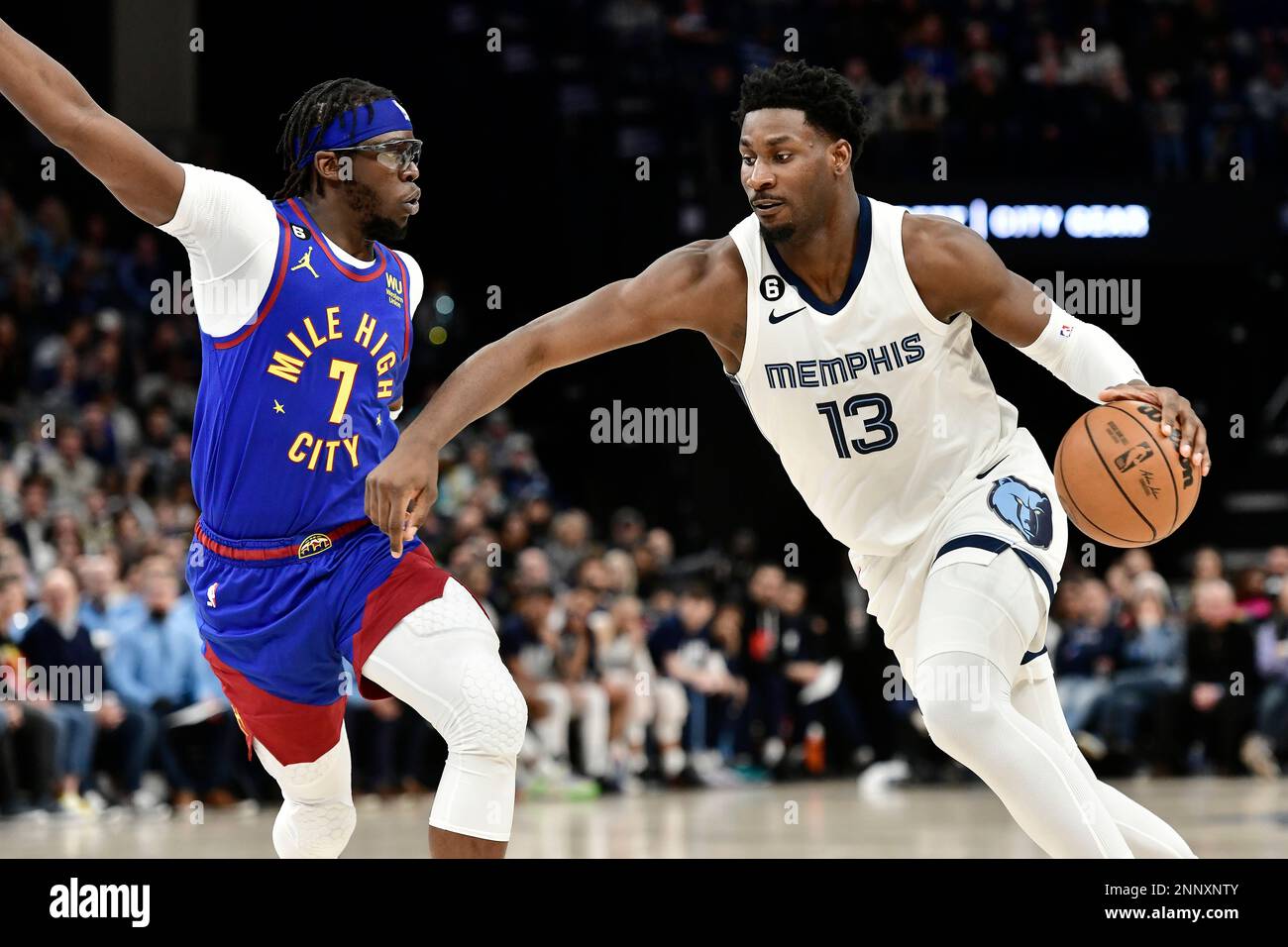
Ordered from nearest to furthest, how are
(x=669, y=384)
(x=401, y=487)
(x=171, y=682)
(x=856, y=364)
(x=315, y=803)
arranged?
(x=401, y=487), (x=856, y=364), (x=315, y=803), (x=171, y=682), (x=669, y=384)

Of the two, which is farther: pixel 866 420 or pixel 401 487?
pixel 866 420

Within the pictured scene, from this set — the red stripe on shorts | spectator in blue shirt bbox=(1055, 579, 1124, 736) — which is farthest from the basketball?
spectator in blue shirt bbox=(1055, 579, 1124, 736)

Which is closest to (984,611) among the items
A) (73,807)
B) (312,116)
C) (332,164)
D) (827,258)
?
(827,258)

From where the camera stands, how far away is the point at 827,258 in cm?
450

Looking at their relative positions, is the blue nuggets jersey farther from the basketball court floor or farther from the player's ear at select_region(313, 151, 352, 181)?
the basketball court floor

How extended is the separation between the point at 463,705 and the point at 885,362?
1459mm

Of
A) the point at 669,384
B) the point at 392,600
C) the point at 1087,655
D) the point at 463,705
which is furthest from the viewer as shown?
the point at 669,384

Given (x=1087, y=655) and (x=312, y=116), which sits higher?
(x=312, y=116)

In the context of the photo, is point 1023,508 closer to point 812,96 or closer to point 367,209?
point 812,96

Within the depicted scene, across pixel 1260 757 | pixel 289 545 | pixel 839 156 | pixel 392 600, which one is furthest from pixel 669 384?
pixel 392 600

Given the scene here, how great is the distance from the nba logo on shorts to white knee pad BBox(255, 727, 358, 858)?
195cm

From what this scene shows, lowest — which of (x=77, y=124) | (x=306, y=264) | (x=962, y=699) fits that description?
(x=962, y=699)

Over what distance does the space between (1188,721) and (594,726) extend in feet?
14.7
